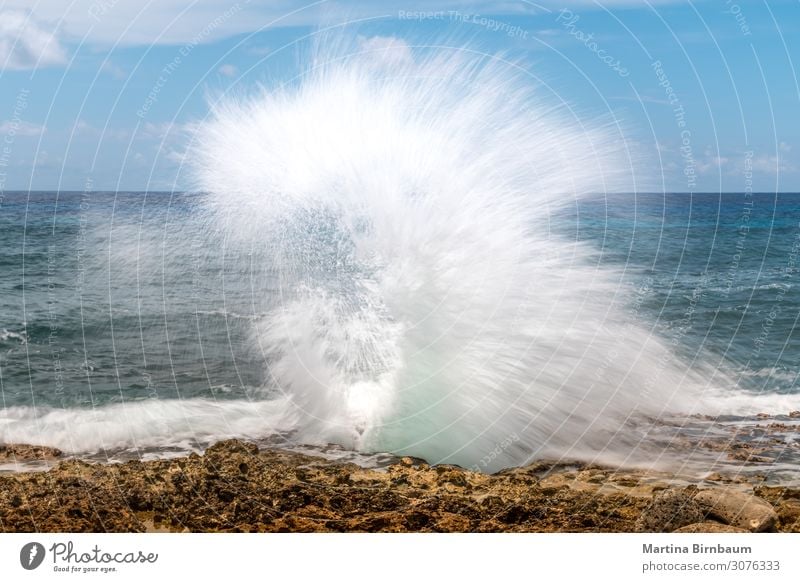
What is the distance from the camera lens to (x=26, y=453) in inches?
642

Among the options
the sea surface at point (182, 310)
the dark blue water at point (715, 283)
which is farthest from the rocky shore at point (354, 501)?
the dark blue water at point (715, 283)

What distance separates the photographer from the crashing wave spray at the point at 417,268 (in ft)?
52.3

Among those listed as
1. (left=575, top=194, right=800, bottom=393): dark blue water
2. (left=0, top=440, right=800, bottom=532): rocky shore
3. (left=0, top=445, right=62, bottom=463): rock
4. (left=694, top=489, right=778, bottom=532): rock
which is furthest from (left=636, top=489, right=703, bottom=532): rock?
(left=575, top=194, right=800, bottom=393): dark blue water

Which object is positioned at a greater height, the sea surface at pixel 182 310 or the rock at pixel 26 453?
the sea surface at pixel 182 310

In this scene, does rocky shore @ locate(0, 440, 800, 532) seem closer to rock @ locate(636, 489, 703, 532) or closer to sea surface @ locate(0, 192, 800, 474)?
rock @ locate(636, 489, 703, 532)

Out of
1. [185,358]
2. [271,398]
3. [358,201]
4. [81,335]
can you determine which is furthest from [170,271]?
[358,201]

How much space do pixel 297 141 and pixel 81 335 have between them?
13680 millimetres

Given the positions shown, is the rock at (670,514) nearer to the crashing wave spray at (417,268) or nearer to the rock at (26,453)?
the crashing wave spray at (417,268)

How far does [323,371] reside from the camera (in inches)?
674

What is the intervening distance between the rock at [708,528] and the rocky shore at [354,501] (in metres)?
0.02

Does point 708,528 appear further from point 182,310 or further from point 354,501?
point 182,310

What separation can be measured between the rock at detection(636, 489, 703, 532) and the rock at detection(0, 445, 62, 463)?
430 inches

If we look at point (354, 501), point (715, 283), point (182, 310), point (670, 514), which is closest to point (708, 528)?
point (670, 514)

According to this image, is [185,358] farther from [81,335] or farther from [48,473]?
[48,473]
